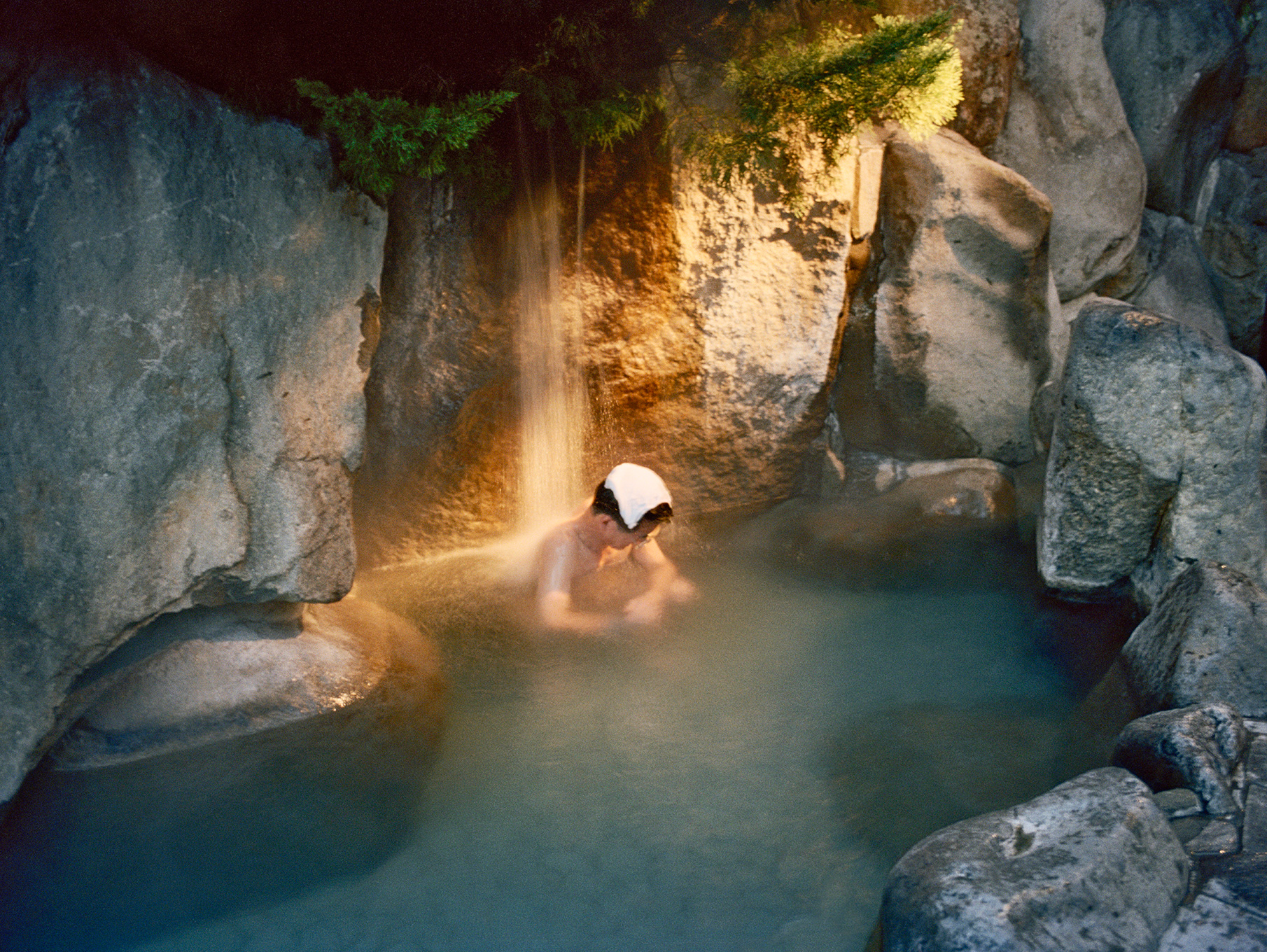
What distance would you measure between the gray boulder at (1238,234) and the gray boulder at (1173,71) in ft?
1.06

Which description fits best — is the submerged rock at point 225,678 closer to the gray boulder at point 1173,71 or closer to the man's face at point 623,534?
the man's face at point 623,534

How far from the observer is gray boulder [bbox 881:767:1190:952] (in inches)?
87.6

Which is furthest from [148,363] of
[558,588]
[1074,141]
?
[1074,141]

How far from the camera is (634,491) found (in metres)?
4.22

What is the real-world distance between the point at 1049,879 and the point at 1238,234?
7390 mm

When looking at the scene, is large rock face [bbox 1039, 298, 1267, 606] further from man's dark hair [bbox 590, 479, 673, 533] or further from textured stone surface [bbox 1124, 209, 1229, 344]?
textured stone surface [bbox 1124, 209, 1229, 344]

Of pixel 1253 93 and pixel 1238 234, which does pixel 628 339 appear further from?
pixel 1253 93

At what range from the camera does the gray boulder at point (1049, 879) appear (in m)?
2.22

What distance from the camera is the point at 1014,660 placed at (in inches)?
167

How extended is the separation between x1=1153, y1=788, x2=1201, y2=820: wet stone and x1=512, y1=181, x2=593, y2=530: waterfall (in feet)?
11.2

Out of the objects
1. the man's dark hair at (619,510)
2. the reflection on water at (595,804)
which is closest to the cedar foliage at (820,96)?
the man's dark hair at (619,510)

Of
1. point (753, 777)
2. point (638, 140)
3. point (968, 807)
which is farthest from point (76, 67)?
point (968, 807)

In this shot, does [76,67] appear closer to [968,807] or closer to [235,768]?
[235,768]

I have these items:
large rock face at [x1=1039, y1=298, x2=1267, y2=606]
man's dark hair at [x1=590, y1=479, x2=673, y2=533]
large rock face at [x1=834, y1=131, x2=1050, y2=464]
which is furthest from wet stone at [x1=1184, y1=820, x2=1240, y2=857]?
large rock face at [x1=834, y1=131, x2=1050, y2=464]
